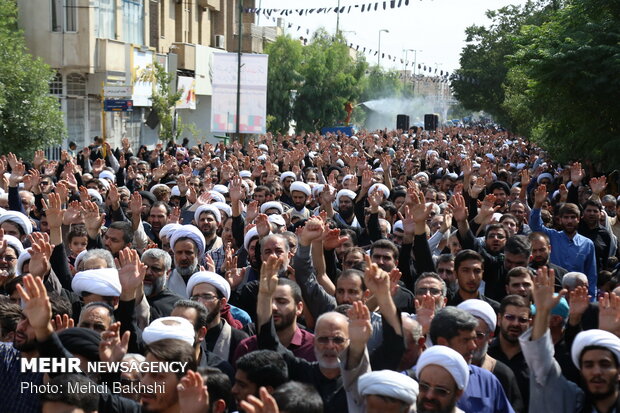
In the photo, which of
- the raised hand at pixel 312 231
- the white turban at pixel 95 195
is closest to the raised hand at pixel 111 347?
the raised hand at pixel 312 231

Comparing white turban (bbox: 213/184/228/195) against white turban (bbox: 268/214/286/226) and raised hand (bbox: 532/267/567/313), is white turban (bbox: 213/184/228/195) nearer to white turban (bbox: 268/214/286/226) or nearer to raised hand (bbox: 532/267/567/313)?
white turban (bbox: 268/214/286/226)

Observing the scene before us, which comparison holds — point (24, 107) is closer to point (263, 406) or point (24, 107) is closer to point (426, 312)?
point (426, 312)

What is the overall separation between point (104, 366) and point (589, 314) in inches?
124

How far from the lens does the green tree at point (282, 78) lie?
1853 inches

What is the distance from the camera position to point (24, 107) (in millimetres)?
20938

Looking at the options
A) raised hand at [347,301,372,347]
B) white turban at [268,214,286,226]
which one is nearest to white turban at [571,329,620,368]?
raised hand at [347,301,372,347]

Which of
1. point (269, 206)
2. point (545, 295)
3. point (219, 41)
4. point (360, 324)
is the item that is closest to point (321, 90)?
point (219, 41)

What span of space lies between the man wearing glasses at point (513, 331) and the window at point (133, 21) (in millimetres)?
27746

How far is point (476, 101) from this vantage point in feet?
186

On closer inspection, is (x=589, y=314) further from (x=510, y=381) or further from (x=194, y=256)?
(x=194, y=256)

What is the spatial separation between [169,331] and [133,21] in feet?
96.3

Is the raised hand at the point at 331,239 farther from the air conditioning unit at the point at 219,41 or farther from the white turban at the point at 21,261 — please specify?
the air conditioning unit at the point at 219,41

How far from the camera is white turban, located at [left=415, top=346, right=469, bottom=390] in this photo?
177 inches

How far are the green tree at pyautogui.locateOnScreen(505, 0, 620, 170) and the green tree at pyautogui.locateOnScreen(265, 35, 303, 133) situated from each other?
96.4 ft
